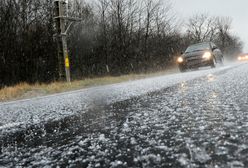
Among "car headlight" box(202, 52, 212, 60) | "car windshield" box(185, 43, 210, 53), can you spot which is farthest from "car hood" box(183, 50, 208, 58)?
"car windshield" box(185, 43, 210, 53)

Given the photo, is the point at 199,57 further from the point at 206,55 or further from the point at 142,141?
the point at 142,141

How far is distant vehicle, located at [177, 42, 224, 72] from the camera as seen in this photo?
1898 cm

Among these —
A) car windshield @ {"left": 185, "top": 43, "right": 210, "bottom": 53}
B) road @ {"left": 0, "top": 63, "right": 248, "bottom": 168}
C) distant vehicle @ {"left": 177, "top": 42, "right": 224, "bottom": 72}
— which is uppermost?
car windshield @ {"left": 185, "top": 43, "right": 210, "bottom": 53}

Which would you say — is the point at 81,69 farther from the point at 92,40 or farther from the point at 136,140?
the point at 136,140

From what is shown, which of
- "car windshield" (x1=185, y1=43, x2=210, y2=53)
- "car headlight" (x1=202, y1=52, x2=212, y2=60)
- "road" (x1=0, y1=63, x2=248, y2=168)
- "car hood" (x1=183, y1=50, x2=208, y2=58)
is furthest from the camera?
"car windshield" (x1=185, y1=43, x2=210, y2=53)

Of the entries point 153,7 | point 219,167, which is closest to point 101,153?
point 219,167

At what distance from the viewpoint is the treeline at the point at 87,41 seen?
93.2 feet

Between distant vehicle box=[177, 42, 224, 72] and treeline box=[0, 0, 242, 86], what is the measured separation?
7.58 metres

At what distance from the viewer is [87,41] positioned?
3366 centimetres

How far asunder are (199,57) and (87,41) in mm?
16693

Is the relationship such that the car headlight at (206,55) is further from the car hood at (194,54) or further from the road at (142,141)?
the road at (142,141)

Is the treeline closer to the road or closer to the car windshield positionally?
the car windshield

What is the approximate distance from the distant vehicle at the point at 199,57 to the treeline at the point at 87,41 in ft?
24.9

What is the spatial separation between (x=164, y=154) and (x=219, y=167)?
519 millimetres
